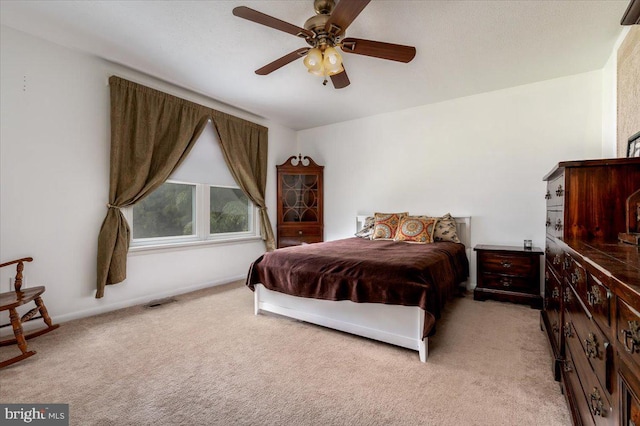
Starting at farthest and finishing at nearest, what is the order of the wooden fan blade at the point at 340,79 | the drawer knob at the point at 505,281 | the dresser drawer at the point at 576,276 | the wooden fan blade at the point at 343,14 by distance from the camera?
1. the drawer knob at the point at 505,281
2. the wooden fan blade at the point at 340,79
3. the wooden fan blade at the point at 343,14
4. the dresser drawer at the point at 576,276

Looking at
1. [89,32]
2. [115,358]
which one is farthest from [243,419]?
[89,32]

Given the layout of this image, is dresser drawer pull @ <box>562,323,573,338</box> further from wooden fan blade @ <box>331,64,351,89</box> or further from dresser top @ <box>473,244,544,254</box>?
wooden fan blade @ <box>331,64,351,89</box>

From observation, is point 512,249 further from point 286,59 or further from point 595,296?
point 286,59

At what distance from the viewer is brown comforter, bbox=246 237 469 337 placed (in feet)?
6.58

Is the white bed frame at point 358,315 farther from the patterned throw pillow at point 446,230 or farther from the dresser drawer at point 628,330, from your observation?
the patterned throw pillow at point 446,230

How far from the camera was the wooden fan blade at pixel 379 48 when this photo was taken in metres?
2.04

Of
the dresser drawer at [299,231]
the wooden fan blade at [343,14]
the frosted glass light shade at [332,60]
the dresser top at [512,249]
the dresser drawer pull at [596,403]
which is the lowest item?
the dresser drawer pull at [596,403]

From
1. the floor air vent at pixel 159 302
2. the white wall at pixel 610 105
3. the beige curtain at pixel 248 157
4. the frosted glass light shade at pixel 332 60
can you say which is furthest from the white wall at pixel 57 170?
the white wall at pixel 610 105

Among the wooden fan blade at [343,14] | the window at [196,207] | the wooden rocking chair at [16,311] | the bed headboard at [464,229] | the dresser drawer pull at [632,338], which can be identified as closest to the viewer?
the dresser drawer pull at [632,338]

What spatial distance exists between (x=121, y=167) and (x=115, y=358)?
6.27 feet

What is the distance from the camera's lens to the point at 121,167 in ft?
9.82

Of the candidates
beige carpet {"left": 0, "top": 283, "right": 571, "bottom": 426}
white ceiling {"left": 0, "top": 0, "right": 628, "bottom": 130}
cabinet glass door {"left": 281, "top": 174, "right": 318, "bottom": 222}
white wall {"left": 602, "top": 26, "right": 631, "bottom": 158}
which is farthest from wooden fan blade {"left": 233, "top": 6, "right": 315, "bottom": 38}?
cabinet glass door {"left": 281, "top": 174, "right": 318, "bottom": 222}

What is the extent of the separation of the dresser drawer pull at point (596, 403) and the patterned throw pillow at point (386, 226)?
2759mm

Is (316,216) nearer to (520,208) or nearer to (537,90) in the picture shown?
(520,208)
